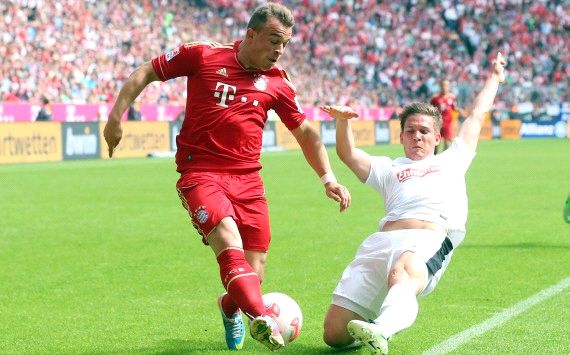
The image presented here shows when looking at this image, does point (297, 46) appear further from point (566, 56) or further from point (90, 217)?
point (90, 217)

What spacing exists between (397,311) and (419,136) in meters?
1.45

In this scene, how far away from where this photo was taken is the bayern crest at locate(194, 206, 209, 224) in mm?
6109

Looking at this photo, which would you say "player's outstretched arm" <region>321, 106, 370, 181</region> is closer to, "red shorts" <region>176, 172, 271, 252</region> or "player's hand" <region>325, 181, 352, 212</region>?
"player's hand" <region>325, 181, 352, 212</region>

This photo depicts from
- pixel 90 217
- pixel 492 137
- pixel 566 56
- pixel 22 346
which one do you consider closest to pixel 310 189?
pixel 90 217

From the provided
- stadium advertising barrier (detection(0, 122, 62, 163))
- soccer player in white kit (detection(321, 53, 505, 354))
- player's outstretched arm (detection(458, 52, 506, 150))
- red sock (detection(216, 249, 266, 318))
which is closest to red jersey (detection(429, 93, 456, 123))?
stadium advertising barrier (detection(0, 122, 62, 163))

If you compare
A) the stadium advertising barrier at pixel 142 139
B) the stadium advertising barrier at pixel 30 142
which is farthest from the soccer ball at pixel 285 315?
the stadium advertising barrier at pixel 142 139

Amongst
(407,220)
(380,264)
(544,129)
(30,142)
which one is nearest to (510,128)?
(544,129)

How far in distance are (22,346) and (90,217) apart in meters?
8.28

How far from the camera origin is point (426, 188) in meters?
6.56

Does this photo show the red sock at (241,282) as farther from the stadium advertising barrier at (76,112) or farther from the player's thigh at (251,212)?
the stadium advertising barrier at (76,112)

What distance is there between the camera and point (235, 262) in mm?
5977

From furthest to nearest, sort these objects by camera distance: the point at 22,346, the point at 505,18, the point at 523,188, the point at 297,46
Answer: the point at 505,18, the point at 297,46, the point at 523,188, the point at 22,346

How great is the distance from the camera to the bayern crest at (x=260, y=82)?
21.5ft

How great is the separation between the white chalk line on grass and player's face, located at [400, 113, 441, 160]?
1207 millimetres
